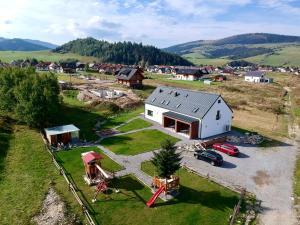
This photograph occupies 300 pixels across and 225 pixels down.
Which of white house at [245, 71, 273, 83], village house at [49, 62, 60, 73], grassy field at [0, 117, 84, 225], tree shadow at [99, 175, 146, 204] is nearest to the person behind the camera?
grassy field at [0, 117, 84, 225]

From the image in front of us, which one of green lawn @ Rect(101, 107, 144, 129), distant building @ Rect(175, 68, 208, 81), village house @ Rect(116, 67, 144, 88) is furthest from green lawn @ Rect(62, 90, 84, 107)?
distant building @ Rect(175, 68, 208, 81)

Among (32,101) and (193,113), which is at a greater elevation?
(32,101)

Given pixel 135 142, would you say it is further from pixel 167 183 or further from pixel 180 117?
pixel 167 183

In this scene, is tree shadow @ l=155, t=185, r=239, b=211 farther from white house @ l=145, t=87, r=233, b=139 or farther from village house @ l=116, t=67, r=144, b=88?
village house @ l=116, t=67, r=144, b=88

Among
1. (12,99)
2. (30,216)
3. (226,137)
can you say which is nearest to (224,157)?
(226,137)

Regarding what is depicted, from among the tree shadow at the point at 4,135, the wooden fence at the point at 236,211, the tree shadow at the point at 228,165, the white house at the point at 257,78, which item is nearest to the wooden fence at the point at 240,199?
the wooden fence at the point at 236,211

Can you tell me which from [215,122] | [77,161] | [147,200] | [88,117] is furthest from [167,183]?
[88,117]
